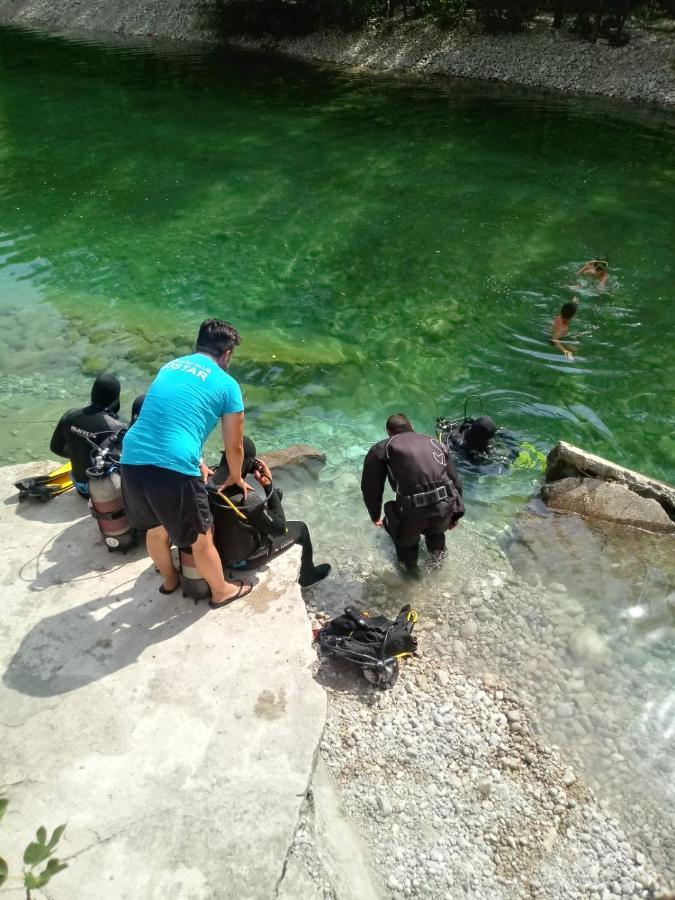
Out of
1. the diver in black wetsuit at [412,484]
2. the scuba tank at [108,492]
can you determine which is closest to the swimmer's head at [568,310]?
the diver in black wetsuit at [412,484]

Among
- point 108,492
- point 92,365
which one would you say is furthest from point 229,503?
point 92,365

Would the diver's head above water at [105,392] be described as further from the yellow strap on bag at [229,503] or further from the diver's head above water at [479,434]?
the diver's head above water at [479,434]

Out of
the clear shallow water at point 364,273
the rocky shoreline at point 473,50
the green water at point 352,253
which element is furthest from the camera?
the rocky shoreline at point 473,50

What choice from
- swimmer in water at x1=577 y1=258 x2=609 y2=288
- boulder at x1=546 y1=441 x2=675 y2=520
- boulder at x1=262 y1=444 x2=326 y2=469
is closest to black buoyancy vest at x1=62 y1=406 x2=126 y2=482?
boulder at x1=262 y1=444 x2=326 y2=469

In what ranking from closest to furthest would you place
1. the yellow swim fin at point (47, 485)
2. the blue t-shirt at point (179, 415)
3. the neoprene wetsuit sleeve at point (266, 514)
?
1. the blue t-shirt at point (179, 415)
2. the neoprene wetsuit sleeve at point (266, 514)
3. the yellow swim fin at point (47, 485)

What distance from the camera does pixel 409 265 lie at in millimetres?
12617

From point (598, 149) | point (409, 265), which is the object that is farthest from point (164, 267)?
point (598, 149)

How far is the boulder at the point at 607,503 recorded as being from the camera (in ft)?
21.7

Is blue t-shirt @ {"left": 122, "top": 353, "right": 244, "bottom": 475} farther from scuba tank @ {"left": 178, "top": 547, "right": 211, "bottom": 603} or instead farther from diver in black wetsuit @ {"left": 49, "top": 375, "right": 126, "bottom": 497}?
diver in black wetsuit @ {"left": 49, "top": 375, "right": 126, "bottom": 497}

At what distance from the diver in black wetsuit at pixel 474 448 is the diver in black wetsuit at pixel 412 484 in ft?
5.72

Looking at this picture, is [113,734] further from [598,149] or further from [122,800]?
[598,149]

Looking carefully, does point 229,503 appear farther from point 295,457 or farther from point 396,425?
point 295,457

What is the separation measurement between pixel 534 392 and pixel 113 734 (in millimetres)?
7040

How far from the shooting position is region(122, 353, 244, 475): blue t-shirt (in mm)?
4141
